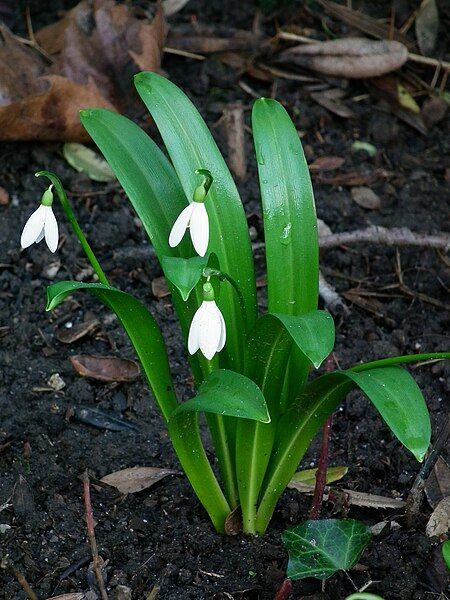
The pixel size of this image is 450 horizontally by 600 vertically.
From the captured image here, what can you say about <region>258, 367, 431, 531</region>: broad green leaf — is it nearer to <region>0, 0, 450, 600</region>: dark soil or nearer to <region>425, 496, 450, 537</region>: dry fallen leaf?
<region>0, 0, 450, 600</region>: dark soil

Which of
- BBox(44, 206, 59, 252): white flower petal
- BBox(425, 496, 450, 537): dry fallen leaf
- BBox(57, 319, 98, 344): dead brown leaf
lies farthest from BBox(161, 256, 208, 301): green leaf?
BBox(57, 319, 98, 344): dead brown leaf

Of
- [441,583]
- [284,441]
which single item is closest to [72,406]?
[284,441]

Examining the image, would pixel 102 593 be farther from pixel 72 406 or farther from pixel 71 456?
pixel 72 406

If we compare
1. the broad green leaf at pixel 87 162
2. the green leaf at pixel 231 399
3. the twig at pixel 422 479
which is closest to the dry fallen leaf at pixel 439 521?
the twig at pixel 422 479

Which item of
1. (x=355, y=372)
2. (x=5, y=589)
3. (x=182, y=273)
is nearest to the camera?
(x=182, y=273)

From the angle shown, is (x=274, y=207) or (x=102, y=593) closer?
(x=102, y=593)

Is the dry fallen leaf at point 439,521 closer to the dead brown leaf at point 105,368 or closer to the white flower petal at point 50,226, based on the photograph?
the dead brown leaf at point 105,368

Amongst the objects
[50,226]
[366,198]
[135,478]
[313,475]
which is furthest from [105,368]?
[366,198]
